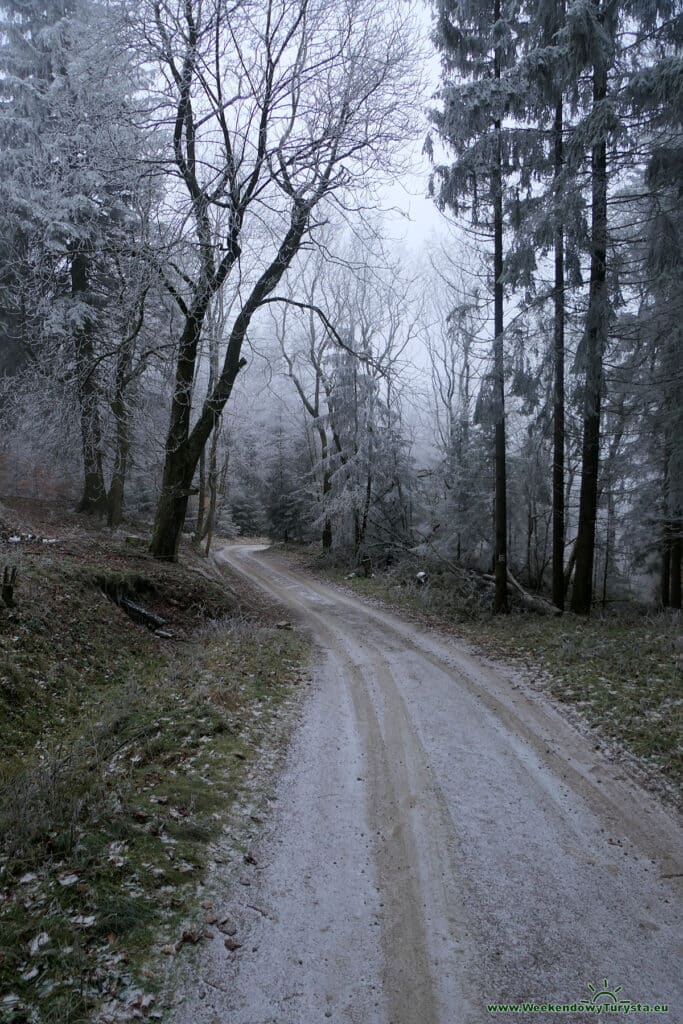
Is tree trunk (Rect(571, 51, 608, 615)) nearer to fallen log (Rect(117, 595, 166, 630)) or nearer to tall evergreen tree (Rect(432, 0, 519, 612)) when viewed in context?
tall evergreen tree (Rect(432, 0, 519, 612))

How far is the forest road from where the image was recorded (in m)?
2.85

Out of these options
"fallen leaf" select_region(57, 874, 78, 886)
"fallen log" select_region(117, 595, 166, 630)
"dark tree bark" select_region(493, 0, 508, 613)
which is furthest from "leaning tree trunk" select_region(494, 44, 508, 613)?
"fallen leaf" select_region(57, 874, 78, 886)

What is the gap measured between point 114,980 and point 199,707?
3389 mm

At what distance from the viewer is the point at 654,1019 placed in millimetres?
2734

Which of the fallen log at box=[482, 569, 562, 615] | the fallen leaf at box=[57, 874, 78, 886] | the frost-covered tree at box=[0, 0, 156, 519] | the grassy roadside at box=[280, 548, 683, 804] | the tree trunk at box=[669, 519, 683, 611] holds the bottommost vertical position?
the fallen leaf at box=[57, 874, 78, 886]

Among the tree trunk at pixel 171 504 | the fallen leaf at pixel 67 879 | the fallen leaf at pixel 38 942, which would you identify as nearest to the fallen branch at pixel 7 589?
the fallen leaf at pixel 67 879

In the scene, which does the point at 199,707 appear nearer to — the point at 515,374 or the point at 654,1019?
the point at 654,1019

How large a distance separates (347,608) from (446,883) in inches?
420

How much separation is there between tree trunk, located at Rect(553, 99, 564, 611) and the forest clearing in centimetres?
7

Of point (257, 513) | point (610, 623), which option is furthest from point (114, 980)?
point (257, 513)

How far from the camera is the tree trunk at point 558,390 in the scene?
1095 centimetres

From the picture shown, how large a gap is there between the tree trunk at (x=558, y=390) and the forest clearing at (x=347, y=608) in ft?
0.22

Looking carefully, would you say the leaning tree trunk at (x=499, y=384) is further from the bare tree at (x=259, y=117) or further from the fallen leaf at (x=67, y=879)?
the fallen leaf at (x=67, y=879)

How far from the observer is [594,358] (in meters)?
10.6
